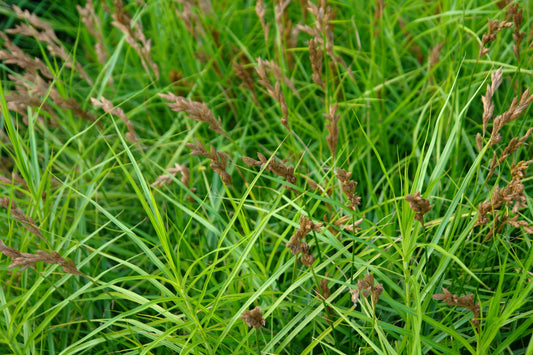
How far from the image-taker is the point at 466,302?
1.04 metres

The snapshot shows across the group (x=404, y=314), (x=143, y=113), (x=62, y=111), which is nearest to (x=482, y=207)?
(x=404, y=314)

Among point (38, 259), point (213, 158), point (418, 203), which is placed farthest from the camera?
point (213, 158)

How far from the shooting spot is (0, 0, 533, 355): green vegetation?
1.19 m

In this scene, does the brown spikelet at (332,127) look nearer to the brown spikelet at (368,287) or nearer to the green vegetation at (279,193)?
the green vegetation at (279,193)

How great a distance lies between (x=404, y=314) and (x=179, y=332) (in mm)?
659

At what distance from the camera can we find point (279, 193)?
4.14 feet

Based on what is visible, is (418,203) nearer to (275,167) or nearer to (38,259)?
(275,167)

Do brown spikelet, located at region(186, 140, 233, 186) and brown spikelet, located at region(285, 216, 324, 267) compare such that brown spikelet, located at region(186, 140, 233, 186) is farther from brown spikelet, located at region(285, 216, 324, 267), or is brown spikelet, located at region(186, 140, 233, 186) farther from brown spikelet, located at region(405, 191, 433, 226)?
brown spikelet, located at region(405, 191, 433, 226)

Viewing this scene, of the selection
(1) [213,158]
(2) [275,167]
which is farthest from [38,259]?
(2) [275,167]

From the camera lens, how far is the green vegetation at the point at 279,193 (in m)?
1.19

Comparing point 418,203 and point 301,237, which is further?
point 301,237

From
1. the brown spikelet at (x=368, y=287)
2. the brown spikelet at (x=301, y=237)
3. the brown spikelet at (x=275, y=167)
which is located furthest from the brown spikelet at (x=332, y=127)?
the brown spikelet at (x=368, y=287)

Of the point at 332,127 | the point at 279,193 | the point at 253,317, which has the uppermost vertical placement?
the point at 332,127

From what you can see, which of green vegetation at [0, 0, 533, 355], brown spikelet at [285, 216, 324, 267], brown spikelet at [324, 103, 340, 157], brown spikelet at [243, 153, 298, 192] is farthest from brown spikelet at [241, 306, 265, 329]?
brown spikelet at [324, 103, 340, 157]
